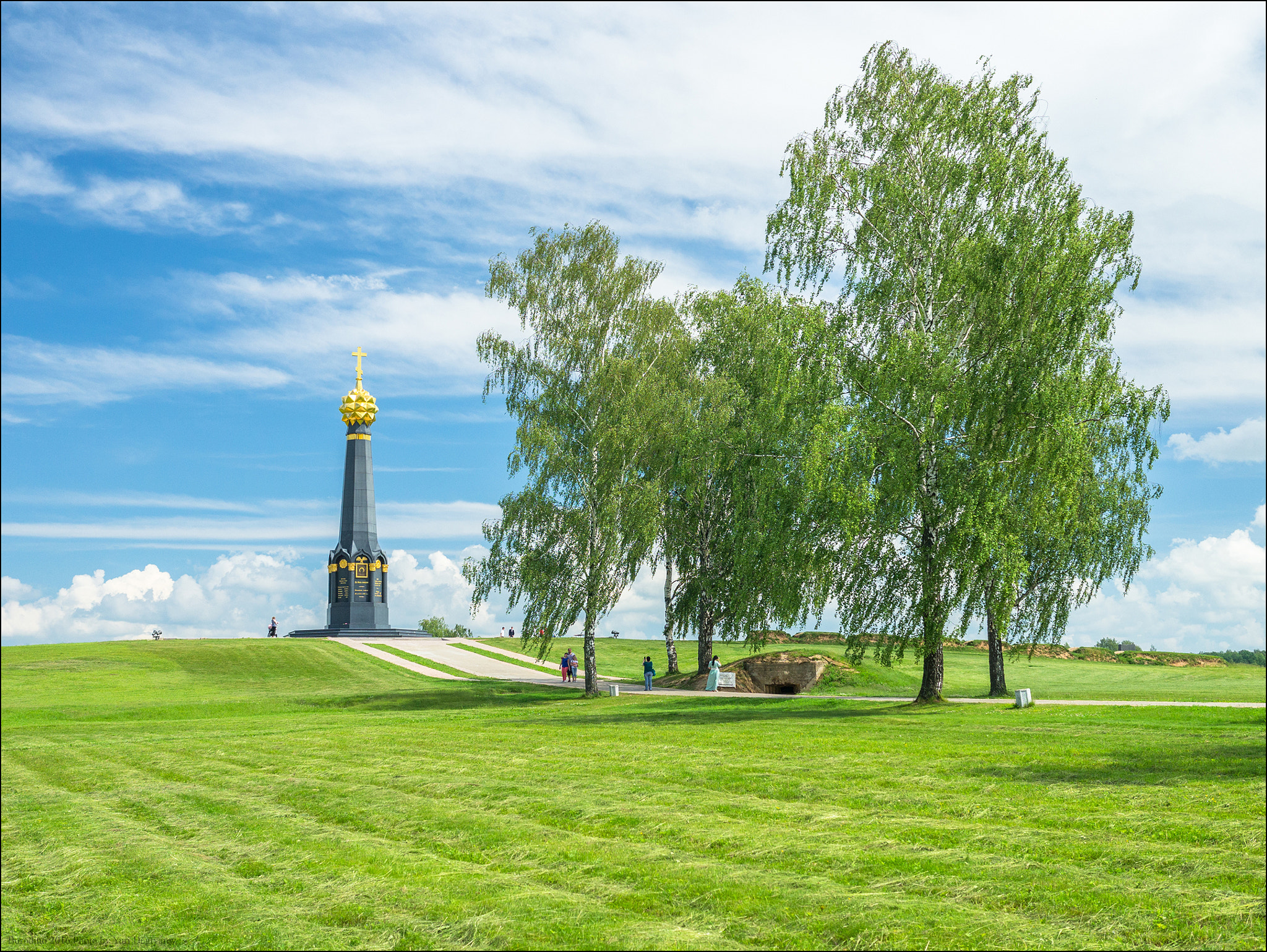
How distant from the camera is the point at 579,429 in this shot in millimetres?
35094

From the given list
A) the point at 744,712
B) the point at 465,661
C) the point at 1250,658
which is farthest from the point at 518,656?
the point at 1250,658

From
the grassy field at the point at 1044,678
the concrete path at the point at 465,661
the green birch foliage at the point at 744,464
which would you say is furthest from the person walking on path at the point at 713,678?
the concrete path at the point at 465,661

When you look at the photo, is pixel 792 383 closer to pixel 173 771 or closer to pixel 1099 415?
pixel 1099 415

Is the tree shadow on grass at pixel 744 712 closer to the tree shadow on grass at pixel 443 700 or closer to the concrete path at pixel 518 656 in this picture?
the tree shadow on grass at pixel 443 700

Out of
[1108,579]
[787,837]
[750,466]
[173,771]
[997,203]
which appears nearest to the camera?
[787,837]

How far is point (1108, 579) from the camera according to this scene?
30.5m

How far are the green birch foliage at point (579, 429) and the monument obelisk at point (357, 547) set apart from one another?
2407 cm

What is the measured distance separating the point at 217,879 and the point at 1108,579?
94.4ft

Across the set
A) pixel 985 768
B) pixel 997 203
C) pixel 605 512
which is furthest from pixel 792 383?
pixel 985 768

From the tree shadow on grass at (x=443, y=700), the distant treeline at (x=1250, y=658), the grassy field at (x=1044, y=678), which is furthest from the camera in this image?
the tree shadow on grass at (x=443, y=700)

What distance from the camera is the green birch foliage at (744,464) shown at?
24.4 m

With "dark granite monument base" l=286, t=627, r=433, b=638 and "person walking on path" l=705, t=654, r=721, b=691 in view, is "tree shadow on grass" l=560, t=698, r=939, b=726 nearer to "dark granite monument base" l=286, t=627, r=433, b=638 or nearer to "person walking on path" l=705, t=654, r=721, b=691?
"person walking on path" l=705, t=654, r=721, b=691

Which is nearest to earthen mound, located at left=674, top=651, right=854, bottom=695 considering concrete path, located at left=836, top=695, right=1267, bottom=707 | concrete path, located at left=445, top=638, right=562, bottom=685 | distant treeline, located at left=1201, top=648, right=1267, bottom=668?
concrete path, located at left=836, top=695, right=1267, bottom=707

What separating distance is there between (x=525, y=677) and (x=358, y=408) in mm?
22237
